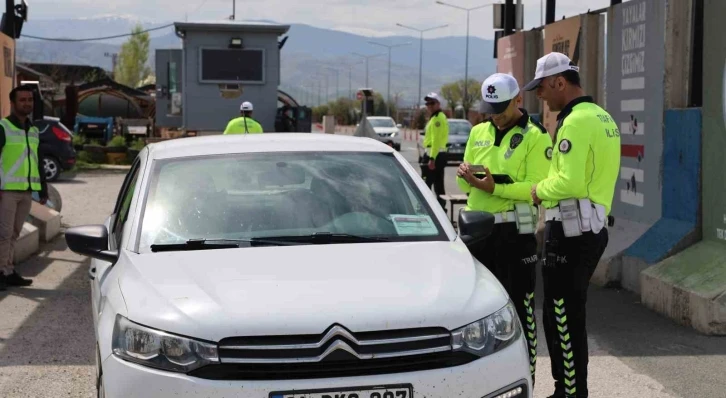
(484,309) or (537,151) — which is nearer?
(484,309)

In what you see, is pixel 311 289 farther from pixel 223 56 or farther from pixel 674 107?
pixel 223 56

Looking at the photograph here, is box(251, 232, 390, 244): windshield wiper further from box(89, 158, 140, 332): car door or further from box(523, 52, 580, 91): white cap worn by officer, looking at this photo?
box(523, 52, 580, 91): white cap worn by officer

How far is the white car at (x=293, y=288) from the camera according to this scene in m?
3.99

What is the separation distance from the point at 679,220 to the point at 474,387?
5.81 metres

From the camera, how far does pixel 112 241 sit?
233 inches

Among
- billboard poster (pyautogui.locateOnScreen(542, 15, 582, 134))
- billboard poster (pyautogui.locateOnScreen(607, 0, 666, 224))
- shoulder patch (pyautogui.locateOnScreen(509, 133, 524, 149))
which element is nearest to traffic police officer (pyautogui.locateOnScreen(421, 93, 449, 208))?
billboard poster (pyautogui.locateOnScreen(542, 15, 582, 134))

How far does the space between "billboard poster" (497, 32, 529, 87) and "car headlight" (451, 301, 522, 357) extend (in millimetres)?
10257

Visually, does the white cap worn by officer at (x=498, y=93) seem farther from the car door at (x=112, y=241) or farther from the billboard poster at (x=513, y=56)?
the billboard poster at (x=513, y=56)

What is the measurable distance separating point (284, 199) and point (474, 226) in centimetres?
99

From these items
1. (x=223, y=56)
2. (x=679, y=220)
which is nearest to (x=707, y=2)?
(x=679, y=220)

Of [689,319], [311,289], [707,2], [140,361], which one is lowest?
[689,319]

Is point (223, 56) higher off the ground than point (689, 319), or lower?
higher

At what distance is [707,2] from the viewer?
8.86 meters

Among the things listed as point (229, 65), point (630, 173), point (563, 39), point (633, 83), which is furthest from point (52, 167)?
point (633, 83)
